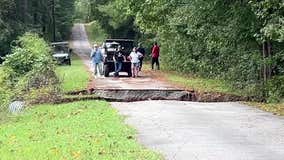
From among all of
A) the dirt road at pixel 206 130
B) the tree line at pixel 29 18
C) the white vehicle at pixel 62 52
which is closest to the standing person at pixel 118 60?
the dirt road at pixel 206 130

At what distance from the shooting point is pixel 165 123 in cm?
1553

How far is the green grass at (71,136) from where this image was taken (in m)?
11.0

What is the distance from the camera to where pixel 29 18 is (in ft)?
220

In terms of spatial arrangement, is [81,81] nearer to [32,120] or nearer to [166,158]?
[32,120]

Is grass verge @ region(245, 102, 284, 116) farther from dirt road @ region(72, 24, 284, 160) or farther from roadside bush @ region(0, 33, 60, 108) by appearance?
roadside bush @ region(0, 33, 60, 108)

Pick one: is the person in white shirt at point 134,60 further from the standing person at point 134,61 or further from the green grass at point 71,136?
the green grass at point 71,136

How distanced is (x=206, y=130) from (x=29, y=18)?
2169 inches

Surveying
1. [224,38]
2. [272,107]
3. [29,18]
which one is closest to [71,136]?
[272,107]

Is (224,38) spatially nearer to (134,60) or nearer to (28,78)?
(134,60)

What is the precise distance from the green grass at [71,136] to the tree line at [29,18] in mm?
41128

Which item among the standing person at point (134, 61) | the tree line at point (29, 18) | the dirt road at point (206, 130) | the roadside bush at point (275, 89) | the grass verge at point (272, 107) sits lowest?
the grass verge at point (272, 107)

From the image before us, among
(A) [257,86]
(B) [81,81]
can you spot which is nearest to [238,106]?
(A) [257,86]

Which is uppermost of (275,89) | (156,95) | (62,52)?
(62,52)

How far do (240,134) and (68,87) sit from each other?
13034mm
